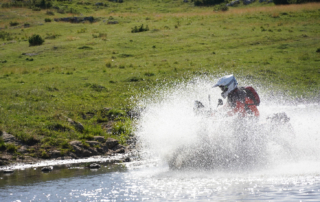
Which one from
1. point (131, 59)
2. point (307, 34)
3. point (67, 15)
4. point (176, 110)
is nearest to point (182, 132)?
point (176, 110)

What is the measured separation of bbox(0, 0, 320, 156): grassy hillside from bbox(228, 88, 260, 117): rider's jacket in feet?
23.6

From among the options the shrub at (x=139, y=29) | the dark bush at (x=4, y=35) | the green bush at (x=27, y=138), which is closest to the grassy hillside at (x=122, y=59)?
the green bush at (x=27, y=138)

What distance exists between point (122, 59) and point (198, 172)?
936 inches

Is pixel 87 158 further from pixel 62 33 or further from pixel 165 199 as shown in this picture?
pixel 62 33

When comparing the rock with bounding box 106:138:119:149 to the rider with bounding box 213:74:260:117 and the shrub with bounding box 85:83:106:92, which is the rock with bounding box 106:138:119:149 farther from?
the shrub with bounding box 85:83:106:92

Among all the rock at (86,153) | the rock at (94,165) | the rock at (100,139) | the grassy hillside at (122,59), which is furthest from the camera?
the grassy hillside at (122,59)

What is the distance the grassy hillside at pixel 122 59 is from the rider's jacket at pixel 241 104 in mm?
7193

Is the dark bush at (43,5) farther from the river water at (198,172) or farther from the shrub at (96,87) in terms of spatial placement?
the river water at (198,172)

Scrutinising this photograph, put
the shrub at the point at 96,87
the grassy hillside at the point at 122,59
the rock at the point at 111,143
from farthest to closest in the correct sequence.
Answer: the shrub at the point at 96,87 < the grassy hillside at the point at 122,59 < the rock at the point at 111,143

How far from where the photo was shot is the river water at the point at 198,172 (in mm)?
10656

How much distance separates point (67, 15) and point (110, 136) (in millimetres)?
45779

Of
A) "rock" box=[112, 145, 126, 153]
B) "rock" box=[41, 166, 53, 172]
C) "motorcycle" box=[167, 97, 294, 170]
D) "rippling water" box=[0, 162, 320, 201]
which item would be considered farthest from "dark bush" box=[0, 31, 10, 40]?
"motorcycle" box=[167, 97, 294, 170]

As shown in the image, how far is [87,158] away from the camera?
54.5 ft

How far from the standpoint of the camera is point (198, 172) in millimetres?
12797
